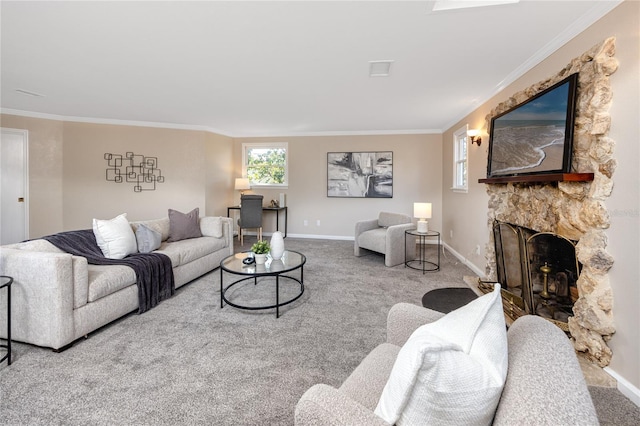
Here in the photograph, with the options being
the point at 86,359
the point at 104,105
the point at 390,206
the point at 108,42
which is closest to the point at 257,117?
the point at 104,105

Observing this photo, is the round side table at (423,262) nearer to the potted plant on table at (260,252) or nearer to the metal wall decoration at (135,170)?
the potted plant on table at (260,252)

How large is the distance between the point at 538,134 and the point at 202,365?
122 inches

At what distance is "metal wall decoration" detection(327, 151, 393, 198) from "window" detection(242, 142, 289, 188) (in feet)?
3.47

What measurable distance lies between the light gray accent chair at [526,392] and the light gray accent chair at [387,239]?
10.3ft

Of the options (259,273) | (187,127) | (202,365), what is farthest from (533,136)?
(187,127)

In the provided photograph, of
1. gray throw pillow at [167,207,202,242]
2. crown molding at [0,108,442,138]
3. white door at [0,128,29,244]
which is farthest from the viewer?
crown molding at [0,108,442,138]

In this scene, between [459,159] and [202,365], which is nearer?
[202,365]

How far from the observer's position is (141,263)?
275cm

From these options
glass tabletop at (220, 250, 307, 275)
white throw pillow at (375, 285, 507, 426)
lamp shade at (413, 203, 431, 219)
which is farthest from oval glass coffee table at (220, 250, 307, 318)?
lamp shade at (413, 203, 431, 219)

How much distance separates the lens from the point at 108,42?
8.13ft

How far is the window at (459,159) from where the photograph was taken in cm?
477

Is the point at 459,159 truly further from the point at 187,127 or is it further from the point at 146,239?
the point at 187,127

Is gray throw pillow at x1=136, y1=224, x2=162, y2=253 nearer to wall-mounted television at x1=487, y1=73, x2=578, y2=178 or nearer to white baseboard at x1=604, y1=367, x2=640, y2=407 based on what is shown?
wall-mounted television at x1=487, y1=73, x2=578, y2=178

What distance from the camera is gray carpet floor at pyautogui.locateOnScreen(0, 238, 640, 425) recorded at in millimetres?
1521
